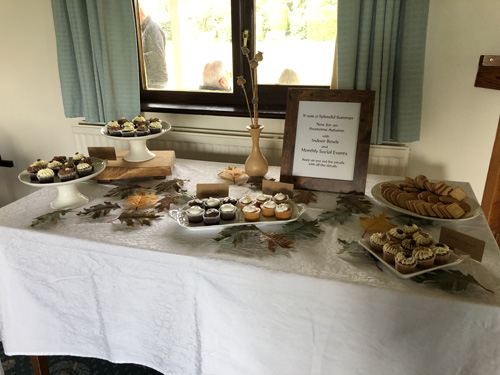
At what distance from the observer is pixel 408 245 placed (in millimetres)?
889

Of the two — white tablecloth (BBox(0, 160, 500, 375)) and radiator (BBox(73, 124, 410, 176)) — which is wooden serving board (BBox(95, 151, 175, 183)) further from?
radiator (BBox(73, 124, 410, 176))

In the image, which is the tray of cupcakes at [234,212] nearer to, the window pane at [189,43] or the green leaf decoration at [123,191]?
the green leaf decoration at [123,191]

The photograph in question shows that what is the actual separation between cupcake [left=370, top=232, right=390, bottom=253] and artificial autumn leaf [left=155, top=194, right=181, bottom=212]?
1.97 feet

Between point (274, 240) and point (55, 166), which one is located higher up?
point (55, 166)

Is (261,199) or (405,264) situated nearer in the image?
(405,264)

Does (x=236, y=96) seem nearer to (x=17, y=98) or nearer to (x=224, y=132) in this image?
(x=224, y=132)

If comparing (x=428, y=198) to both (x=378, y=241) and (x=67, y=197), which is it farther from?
(x=67, y=197)

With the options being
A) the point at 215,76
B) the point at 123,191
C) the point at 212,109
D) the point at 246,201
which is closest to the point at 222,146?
the point at 212,109

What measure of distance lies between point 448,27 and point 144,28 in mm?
1355

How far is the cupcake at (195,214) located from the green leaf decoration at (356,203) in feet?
1.41

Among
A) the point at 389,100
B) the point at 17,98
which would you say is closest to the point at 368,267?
the point at 389,100

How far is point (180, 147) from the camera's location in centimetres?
193

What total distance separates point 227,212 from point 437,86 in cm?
104

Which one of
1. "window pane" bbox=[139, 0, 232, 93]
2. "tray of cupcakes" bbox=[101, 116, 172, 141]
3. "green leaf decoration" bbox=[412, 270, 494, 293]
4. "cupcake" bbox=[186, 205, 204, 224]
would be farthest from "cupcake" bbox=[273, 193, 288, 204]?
"window pane" bbox=[139, 0, 232, 93]
